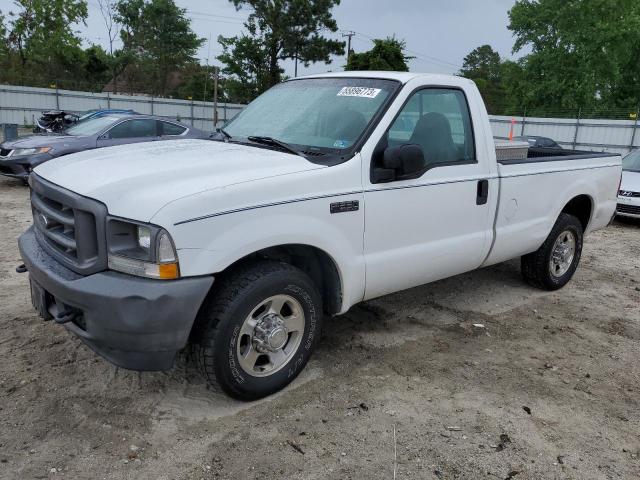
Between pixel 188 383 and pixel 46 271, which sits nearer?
pixel 46 271

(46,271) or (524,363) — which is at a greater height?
(46,271)

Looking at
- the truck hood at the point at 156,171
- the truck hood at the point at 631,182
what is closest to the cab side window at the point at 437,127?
the truck hood at the point at 156,171

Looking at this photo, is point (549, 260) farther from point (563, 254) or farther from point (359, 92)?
point (359, 92)

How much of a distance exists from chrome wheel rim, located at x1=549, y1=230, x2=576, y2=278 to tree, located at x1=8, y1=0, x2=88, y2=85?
42418 millimetres

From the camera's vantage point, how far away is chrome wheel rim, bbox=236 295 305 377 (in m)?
3.23

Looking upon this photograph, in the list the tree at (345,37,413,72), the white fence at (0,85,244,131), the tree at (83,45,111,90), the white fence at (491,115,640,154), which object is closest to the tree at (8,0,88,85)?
the tree at (83,45,111,90)

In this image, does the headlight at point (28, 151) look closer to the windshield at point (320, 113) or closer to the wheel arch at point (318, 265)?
the windshield at point (320, 113)

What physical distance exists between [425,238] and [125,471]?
93.5 inches

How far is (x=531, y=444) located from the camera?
3076 mm

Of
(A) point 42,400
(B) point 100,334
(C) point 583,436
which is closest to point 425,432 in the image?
(C) point 583,436

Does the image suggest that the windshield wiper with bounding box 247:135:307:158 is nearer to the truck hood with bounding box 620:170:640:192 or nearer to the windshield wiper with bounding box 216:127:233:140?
the windshield wiper with bounding box 216:127:233:140

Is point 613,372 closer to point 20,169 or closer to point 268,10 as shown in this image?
point 20,169

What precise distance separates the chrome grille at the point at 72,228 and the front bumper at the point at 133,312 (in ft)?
0.29

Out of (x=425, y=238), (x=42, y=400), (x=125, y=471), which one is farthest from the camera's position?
(x=425, y=238)
